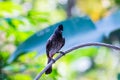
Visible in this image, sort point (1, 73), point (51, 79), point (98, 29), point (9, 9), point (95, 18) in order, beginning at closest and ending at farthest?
point (51, 79) < point (1, 73) < point (9, 9) < point (98, 29) < point (95, 18)

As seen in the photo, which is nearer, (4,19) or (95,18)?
(4,19)

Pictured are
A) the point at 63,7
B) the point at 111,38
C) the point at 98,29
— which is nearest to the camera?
the point at 98,29

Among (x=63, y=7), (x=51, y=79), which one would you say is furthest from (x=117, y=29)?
(x=63, y=7)

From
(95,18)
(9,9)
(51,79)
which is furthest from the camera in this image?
(95,18)

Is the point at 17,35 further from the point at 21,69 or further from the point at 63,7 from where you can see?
the point at 63,7

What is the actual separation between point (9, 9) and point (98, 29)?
58 cm

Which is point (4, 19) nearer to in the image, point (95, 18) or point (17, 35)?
point (17, 35)

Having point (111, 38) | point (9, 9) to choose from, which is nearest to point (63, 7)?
point (111, 38)

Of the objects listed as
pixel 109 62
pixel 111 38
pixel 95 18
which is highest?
pixel 111 38

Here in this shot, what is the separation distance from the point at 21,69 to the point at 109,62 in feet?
8.68

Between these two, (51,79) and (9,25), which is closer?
(51,79)

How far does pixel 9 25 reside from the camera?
2.25 meters

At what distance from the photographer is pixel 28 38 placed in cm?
221

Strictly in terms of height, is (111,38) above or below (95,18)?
above
